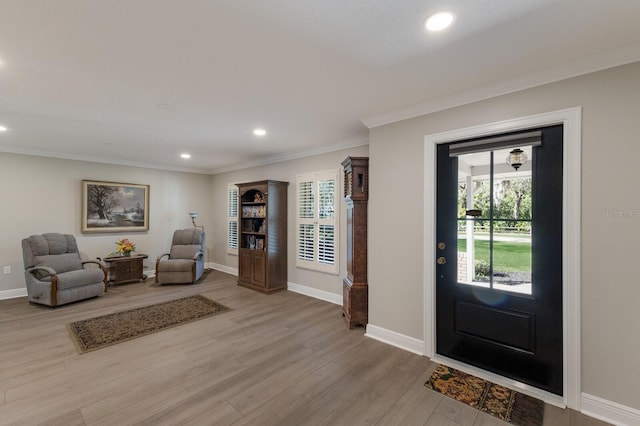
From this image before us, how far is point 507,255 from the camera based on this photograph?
240 cm

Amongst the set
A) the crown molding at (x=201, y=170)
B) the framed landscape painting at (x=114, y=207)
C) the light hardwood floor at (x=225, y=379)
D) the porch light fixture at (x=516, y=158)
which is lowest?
the light hardwood floor at (x=225, y=379)

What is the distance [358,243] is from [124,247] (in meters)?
4.97

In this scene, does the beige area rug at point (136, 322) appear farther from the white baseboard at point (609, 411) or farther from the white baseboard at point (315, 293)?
the white baseboard at point (609, 411)

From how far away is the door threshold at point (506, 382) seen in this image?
2.11 metres

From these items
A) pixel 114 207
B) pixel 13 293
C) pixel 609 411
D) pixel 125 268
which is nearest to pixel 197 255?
pixel 125 268

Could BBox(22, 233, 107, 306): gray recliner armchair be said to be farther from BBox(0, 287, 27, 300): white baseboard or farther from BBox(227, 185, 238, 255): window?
BBox(227, 185, 238, 255): window

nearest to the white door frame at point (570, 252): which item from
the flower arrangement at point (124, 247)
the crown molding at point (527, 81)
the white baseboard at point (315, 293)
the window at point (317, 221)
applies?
the crown molding at point (527, 81)

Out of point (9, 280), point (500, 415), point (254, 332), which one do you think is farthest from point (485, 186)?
point (9, 280)

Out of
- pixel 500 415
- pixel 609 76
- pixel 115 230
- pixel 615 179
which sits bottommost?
pixel 500 415

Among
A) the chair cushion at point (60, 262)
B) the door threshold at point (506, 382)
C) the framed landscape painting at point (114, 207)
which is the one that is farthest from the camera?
the framed landscape painting at point (114, 207)

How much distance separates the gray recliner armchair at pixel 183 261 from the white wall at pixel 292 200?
867mm

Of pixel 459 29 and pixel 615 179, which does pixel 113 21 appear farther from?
pixel 615 179

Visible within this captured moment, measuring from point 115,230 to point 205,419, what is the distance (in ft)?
17.2

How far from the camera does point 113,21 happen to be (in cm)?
159
